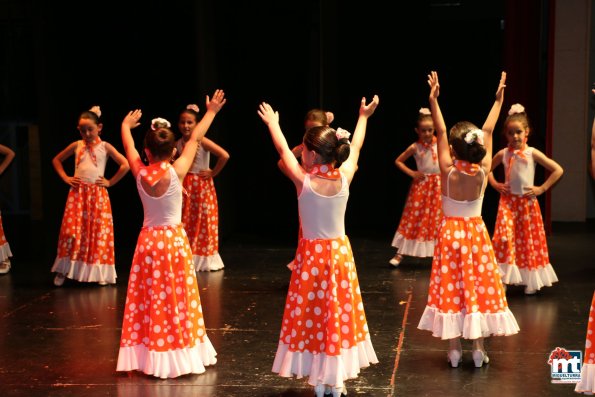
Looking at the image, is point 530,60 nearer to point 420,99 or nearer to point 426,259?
point 420,99

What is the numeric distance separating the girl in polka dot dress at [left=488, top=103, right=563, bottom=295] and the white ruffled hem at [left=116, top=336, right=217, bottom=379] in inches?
113

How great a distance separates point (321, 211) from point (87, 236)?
359 cm

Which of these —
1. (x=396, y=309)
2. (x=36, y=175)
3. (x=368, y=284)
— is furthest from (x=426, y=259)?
(x=36, y=175)

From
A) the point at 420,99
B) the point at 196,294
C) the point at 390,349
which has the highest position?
the point at 420,99

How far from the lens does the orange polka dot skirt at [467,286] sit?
16.6ft

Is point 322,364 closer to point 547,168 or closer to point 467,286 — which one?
point 467,286

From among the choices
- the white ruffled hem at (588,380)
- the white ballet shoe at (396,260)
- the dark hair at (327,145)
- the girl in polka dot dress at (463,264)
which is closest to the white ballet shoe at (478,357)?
the girl in polka dot dress at (463,264)

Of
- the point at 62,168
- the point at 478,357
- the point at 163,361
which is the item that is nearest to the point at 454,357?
the point at 478,357

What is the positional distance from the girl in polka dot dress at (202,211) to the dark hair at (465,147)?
340 centimetres

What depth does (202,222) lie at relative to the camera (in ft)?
27.3

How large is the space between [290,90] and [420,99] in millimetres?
1692

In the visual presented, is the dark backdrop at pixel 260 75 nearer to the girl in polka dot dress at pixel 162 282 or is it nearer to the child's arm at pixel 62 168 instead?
the child's arm at pixel 62 168

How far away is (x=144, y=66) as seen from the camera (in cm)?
909

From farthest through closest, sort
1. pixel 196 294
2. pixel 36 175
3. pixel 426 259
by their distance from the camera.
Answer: pixel 36 175 < pixel 426 259 < pixel 196 294
